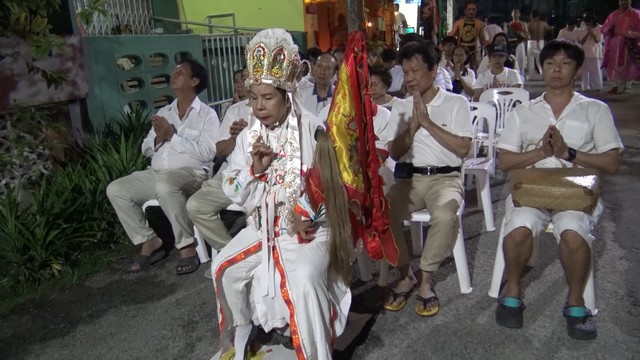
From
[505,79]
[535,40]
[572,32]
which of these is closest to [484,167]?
[505,79]

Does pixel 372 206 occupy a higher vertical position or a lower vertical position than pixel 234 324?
higher

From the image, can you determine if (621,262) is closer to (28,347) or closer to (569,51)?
(569,51)

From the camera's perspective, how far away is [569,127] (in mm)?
3223

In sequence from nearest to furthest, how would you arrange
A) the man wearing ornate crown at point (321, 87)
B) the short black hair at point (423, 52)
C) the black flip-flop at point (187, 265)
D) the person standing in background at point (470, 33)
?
1. the short black hair at point (423, 52)
2. the black flip-flop at point (187, 265)
3. the man wearing ornate crown at point (321, 87)
4. the person standing in background at point (470, 33)

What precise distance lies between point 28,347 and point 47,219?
3.83ft

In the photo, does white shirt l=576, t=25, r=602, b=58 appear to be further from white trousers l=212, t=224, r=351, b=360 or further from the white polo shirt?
white trousers l=212, t=224, r=351, b=360

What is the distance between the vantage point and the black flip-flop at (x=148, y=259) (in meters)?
4.39

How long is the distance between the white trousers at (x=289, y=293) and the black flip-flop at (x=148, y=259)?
171cm

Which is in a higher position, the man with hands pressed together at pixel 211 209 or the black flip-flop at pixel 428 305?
the man with hands pressed together at pixel 211 209

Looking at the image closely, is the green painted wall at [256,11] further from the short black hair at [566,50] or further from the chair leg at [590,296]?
the chair leg at [590,296]

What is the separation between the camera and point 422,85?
141 inches

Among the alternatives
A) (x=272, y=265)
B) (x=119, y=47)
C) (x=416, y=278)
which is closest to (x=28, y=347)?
(x=272, y=265)

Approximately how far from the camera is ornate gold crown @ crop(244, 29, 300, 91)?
8.63 feet

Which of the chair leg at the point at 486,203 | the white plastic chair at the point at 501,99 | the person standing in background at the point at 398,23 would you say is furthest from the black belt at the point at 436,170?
the person standing in background at the point at 398,23
